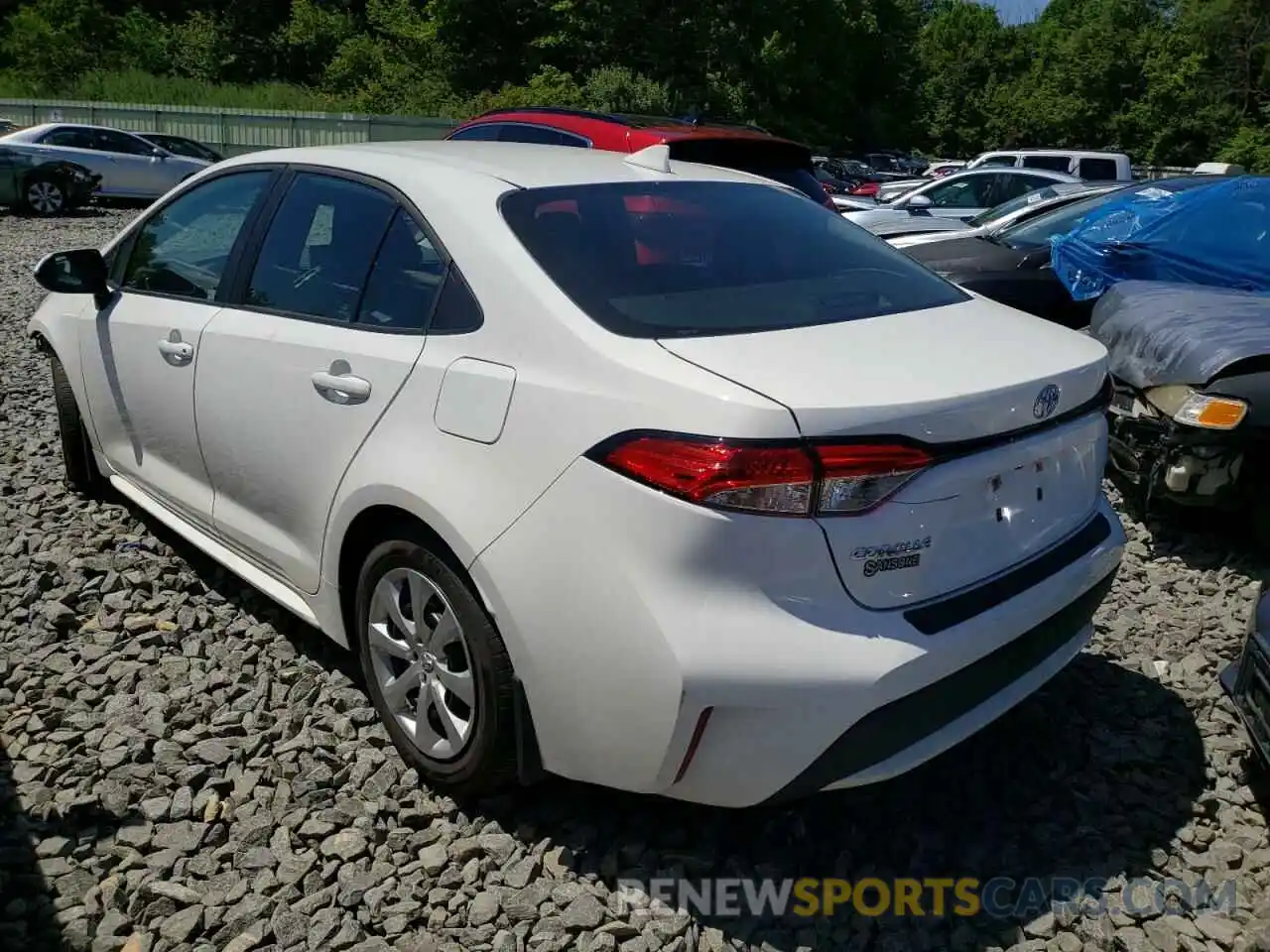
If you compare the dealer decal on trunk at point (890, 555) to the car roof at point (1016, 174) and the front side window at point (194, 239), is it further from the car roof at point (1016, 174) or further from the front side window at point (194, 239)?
the car roof at point (1016, 174)

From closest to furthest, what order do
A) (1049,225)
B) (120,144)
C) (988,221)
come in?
(1049,225) < (988,221) < (120,144)

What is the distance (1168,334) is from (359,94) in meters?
36.0

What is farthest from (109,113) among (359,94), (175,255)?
(175,255)

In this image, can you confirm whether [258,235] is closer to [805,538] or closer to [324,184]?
[324,184]

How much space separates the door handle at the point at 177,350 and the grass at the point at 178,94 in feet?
104

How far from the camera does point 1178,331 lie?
14.7 feet

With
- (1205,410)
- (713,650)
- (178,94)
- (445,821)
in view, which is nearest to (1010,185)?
(1205,410)

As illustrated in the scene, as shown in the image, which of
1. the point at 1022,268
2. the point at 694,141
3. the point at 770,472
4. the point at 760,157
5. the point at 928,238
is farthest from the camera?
the point at 928,238

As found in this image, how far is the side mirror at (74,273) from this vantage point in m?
3.81

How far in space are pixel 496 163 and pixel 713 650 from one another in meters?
1.64

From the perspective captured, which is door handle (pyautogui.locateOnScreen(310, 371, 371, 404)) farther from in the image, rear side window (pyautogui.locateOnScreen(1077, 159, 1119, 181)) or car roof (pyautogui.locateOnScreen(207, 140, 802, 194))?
rear side window (pyautogui.locateOnScreen(1077, 159, 1119, 181))

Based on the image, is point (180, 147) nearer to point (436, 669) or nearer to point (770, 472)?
point (436, 669)

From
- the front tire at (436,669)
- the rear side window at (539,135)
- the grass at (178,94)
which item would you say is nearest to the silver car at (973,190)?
the rear side window at (539,135)

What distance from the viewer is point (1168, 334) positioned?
450cm
